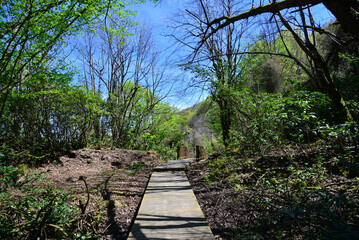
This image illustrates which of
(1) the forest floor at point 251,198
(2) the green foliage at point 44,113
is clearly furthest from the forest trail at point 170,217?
(2) the green foliage at point 44,113

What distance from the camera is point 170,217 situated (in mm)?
2447

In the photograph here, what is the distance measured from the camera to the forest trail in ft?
6.62

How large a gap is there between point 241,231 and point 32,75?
6.54m

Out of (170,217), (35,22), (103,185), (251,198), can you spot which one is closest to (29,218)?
(170,217)

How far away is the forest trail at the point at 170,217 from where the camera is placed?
79.5 inches

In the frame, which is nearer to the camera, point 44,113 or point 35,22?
point 35,22

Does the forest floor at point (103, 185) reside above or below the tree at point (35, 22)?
below

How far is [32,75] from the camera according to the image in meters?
5.55

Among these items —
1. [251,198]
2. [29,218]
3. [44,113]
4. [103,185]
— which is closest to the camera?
[29,218]

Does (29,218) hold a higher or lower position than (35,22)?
lower

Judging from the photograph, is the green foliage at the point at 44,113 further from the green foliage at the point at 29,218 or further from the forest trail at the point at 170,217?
the forest trail at the point at 170,217

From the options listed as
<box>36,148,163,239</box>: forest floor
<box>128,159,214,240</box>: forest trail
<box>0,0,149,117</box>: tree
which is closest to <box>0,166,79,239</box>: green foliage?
<box>36,148,163,239</box>: forest floor

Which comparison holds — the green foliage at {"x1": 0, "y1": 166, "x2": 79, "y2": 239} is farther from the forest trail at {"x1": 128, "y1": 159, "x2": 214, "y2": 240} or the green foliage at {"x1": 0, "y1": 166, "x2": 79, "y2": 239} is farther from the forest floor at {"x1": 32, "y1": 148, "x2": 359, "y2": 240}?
the forest trail at {"x1": 128, "y1": 159, "x2": 214, "y2": 240}

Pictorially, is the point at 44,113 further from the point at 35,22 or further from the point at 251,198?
the point at 251,198
